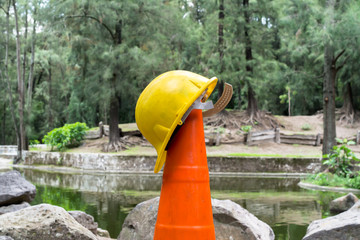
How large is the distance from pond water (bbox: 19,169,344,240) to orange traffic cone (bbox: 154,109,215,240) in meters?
3.77

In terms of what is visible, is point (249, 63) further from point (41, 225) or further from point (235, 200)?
point (41, 225)

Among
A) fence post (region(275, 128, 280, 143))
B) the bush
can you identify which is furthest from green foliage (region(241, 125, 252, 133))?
the bush

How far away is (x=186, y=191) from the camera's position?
3.64 metres

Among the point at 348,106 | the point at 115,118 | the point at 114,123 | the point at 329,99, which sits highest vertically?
the point at 329,99

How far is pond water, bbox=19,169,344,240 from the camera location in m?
8.42

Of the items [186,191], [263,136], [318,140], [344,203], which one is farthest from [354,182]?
[263,136]

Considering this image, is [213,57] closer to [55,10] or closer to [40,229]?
[55,10]

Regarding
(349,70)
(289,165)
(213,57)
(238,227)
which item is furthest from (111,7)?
(238,227)

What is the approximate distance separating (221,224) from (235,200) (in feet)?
18.4

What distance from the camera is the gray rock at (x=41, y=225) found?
16.4ft

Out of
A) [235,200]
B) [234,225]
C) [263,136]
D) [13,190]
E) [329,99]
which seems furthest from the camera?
[263,136]

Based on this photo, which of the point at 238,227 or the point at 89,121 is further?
the point at 89,121

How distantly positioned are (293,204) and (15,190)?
20.5 feet

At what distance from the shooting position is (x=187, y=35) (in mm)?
31016
